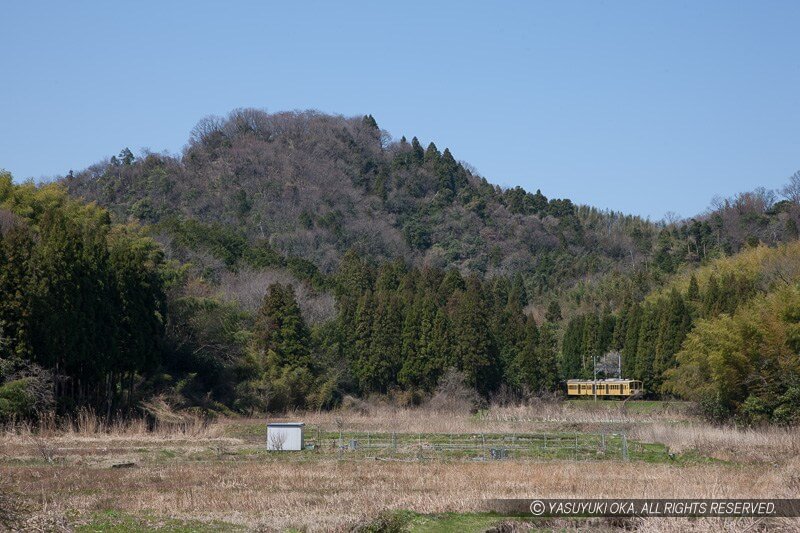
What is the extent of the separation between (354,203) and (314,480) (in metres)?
120

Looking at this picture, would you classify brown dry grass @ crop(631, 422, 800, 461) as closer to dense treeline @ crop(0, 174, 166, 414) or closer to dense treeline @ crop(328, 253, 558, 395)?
dense treeline @ crop(0, 174, 166, 414)

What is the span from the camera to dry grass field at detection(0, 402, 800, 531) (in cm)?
1397

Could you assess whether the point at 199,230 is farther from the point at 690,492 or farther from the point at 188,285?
the point at 690,492

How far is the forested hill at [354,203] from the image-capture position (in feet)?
370

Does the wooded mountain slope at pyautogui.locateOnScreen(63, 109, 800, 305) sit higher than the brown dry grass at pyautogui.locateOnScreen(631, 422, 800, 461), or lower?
higher

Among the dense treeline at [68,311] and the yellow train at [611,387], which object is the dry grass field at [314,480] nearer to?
the dense treeline at [68,311]

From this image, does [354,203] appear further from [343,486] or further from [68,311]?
[343,486]

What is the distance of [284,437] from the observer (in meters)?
27.3

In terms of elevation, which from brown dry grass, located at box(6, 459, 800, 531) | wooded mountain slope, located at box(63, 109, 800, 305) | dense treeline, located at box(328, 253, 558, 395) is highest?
A: wooded mountain slope, located at box(63, 109, 800, 305)

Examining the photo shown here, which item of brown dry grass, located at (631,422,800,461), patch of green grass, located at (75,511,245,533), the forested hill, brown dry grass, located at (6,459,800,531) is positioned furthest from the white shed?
the forested hill

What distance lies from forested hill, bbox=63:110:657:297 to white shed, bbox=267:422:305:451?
72752 millimetres

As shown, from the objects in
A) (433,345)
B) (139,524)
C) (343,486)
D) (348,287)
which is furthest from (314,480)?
(348,287)

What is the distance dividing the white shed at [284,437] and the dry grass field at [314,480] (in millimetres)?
434

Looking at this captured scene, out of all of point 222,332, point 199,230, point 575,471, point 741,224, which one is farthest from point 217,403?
point 741,224
